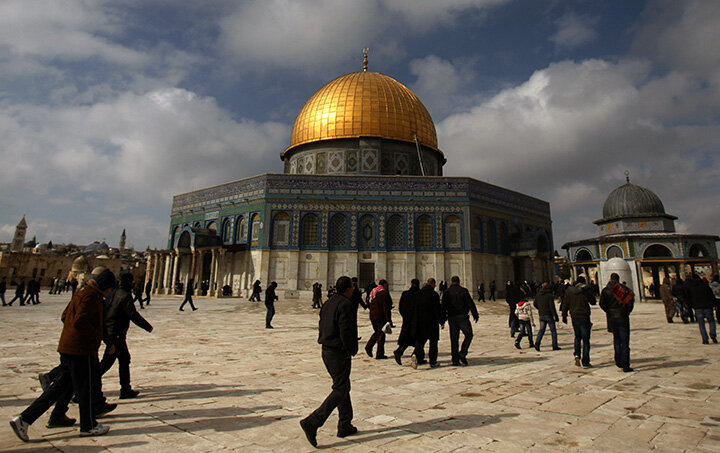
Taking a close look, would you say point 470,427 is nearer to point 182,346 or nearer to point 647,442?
point 647,442

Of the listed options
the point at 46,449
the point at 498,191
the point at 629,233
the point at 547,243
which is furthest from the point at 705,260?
the point at 46,449

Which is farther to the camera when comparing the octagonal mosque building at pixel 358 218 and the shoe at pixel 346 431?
the octagonal mosque building at pixel 358 218

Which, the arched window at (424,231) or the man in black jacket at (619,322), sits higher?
the arched window at (424,231)

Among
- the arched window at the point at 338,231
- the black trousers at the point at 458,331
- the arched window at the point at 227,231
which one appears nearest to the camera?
the black trousers at the point at 458,331

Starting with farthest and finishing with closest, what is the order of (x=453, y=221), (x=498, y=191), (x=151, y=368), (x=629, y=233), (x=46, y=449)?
(x=629, y=233) < (x=498, y=191) < (x=453, y=221) < (x=151, y=368) < (x=46, y=449)

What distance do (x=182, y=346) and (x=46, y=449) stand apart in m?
5.31

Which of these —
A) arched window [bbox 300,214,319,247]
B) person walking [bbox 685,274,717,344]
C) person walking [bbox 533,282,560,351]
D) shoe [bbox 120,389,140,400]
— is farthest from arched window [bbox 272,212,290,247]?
shoe [bbox 120,389,140,400]

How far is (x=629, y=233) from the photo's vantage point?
40188mm

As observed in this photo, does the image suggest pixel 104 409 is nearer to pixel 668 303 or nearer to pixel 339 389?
pixel 339 389

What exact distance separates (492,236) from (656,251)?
18.6 m

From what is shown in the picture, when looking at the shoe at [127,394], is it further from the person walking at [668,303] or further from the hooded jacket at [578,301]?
the person walking at [668,303]

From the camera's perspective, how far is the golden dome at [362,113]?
1204 inches

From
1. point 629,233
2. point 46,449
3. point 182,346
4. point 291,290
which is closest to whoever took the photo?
point 46,449

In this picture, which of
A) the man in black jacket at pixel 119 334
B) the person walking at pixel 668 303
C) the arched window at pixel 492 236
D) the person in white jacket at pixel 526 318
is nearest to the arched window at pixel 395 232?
the arched window at pixel 492 236
